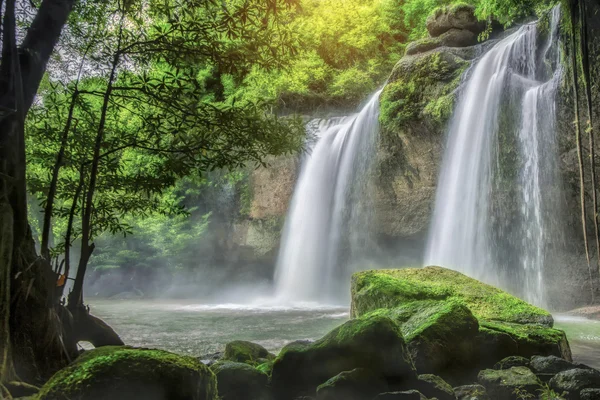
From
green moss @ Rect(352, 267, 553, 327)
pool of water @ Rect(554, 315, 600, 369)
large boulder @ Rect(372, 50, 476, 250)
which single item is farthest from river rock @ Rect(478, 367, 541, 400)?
large boulder @ Rect(372, 50, 476, 250)

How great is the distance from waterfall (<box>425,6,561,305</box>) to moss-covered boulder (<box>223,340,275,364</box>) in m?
9.29

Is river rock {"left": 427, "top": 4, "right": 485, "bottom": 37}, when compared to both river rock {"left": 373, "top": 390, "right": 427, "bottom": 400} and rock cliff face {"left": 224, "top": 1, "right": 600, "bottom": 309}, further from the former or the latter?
river rock {"left": 373, "top": 390, "right": 427, "bottom": 400}

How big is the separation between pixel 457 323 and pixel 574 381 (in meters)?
1.16

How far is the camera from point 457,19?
1584cm

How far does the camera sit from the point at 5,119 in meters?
3.28

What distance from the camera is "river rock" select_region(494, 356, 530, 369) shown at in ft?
15.7

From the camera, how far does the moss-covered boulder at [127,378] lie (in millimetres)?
2646

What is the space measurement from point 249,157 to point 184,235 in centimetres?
1709

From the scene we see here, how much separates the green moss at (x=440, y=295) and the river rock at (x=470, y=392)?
176 cm

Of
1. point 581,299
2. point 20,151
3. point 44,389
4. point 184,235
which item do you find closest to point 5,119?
point 20,151

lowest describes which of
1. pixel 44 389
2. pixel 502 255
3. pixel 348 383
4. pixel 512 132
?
pixel 348 383

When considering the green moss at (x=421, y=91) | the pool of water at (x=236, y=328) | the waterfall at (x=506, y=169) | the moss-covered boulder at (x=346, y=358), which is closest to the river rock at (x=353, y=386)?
the moss-covered boulder at (x=346, y=358)

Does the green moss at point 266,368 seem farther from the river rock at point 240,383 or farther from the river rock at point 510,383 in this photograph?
the river rock at point 510,383

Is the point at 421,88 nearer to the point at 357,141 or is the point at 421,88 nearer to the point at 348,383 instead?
the point at 357,141
